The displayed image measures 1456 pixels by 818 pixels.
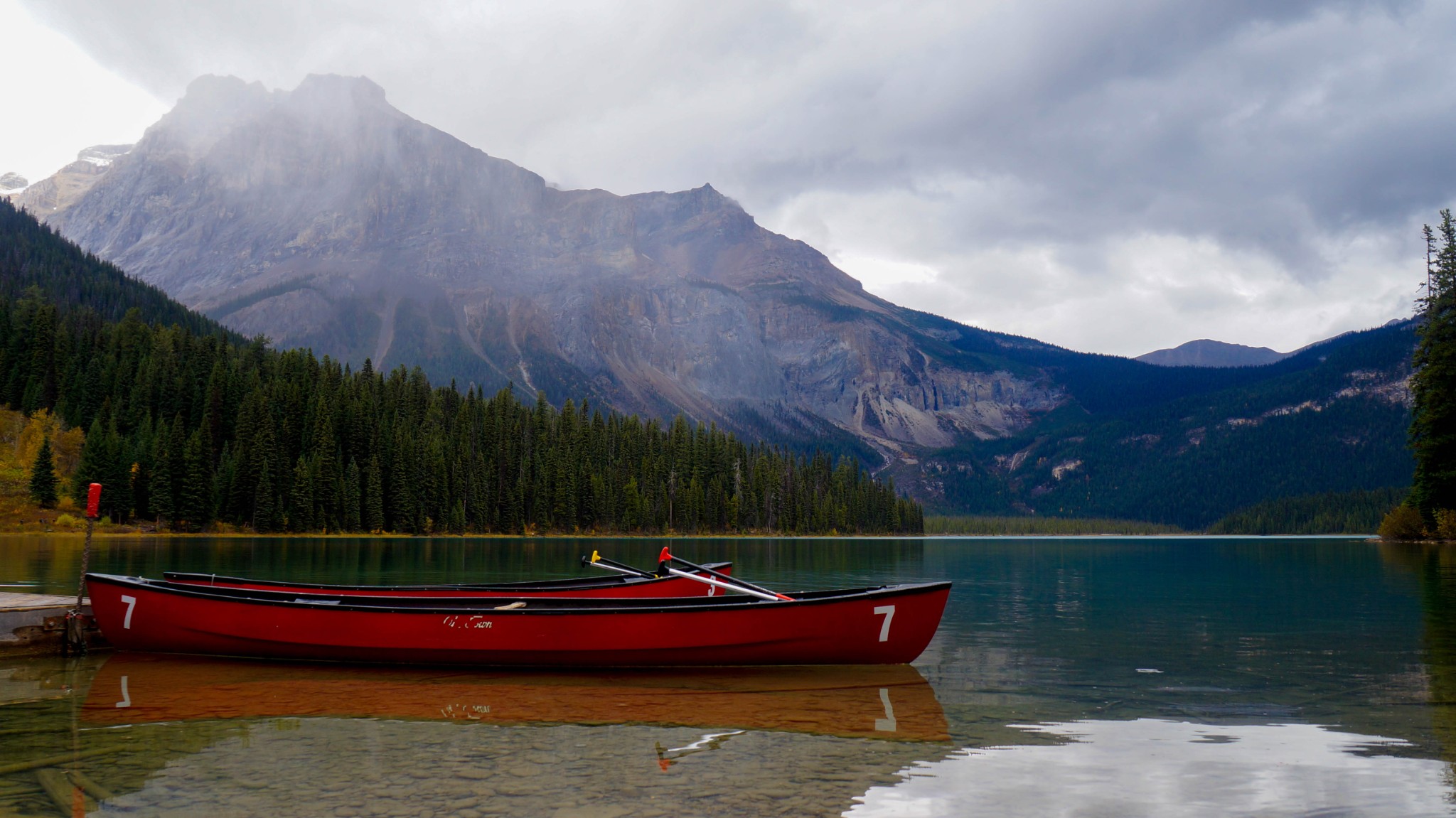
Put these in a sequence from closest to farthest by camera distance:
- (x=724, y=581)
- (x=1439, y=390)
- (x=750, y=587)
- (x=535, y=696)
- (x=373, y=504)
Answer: (x=535, y=696)
(x=750, y=587)
(x=724, y=581)
(x=1439, y=390)
(x=373, y=504)

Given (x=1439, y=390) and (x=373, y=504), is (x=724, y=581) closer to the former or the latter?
(x=1439, y=390)

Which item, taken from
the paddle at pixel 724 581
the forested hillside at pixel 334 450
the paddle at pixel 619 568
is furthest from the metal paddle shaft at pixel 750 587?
the forested hillside at pixel 334 450

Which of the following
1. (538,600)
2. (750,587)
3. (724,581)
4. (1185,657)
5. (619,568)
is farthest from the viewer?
(619,568)

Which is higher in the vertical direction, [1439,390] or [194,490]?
[1439,390]

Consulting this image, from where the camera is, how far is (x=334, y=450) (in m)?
118

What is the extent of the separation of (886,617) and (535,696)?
23.9 ft

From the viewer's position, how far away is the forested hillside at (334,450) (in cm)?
10619

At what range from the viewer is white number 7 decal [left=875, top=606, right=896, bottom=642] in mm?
17656

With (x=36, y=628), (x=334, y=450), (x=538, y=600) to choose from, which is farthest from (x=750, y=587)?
(x=334, y=450)

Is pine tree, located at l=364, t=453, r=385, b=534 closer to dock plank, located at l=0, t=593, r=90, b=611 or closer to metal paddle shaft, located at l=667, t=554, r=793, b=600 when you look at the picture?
dock plank, located at l=0, t=593, r=90, b=611

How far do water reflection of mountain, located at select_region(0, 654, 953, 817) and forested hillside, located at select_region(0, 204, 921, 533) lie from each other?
101 m

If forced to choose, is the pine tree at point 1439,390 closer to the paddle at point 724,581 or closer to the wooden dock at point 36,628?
the paddle at point 724,581

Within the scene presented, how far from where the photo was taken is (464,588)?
23797 mm

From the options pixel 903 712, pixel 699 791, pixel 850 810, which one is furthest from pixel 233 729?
pixel 903 712
